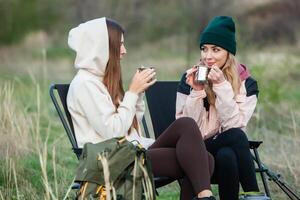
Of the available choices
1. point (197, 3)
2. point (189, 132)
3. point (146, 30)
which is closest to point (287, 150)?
point (189, 132)

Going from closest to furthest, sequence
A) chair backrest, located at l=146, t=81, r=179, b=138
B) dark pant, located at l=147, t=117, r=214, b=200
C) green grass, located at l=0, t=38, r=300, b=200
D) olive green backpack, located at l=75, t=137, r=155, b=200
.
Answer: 1. olive green backpack, located at l=75, t=137, r=155, b=200
2. dark pant, located at l=147, t=117, r=214, b=200
3. chair backrest, located at l=146, t=81, r=179, b=138
4. green grass, located at l=0, t=38, r=300, b=200

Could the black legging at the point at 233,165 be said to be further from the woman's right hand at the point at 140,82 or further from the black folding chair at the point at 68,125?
the woman's right hand at the point at 140,82

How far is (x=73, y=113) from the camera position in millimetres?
4070

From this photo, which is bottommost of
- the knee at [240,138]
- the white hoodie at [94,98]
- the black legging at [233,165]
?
the black legging at [233,165]

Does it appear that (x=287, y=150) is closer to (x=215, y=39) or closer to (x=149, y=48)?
(x=215, y=39)

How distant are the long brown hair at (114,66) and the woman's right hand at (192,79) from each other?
42 cm

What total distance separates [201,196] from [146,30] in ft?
73.7

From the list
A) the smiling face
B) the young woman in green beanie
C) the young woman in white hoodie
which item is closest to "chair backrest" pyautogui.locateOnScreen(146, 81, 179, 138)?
the young woman in green beanie

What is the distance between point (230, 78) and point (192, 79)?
0.87 feet

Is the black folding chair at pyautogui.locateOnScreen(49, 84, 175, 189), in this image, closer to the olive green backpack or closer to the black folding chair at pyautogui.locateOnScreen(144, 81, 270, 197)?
the olive green backpack

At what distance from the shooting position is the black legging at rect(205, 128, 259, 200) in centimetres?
410

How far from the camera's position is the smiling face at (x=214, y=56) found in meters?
4.50

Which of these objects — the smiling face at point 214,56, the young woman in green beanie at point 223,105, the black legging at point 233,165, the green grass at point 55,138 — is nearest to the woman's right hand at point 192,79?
the young woman in green beanie at point 223,105

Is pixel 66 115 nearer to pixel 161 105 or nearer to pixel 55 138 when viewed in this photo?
pixel 161 105
